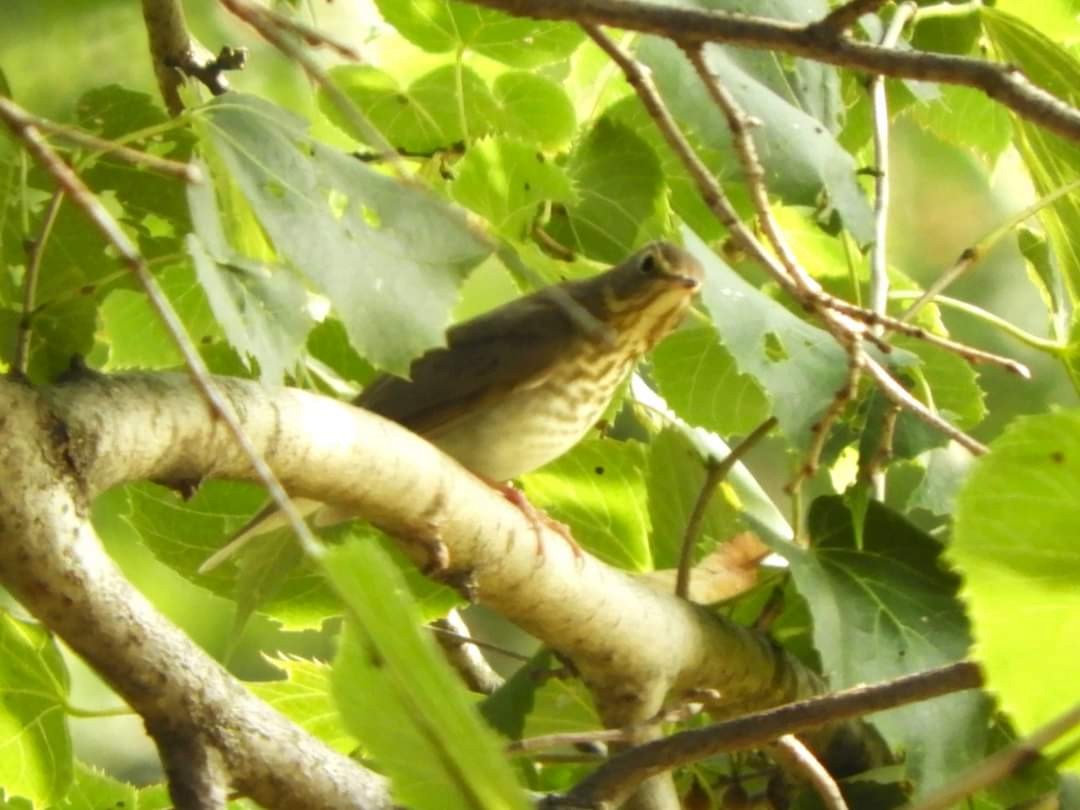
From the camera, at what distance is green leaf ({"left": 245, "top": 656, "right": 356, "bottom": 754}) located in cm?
128

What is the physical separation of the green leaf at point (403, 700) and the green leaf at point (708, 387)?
84cm

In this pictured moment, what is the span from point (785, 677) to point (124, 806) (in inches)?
19.4

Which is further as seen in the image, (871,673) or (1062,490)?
(871,673)

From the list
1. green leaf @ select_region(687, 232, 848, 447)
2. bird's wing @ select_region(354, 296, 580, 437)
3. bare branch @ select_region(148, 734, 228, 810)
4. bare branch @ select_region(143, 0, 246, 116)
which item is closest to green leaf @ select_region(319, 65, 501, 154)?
bare branch @ select_region(143, 0, 246, 116)

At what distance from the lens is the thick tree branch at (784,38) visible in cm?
57

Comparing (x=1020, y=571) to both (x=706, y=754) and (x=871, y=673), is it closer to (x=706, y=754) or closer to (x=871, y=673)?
(x=706, y=754)

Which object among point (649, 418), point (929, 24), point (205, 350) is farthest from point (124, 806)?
point (929, 24)

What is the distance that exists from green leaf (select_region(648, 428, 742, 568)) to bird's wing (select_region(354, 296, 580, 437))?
0.25m

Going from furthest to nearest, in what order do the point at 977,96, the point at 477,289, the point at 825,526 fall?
1. the point at 477,289
2. the point at 977,96
3. the point at 825,526

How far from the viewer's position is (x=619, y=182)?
4.12ft

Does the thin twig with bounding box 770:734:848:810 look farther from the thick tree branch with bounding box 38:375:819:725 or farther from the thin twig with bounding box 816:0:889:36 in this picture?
the thin twig with bounding box 816:0:889:36

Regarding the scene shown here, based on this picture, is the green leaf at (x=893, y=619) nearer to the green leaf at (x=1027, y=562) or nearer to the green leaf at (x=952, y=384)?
the green leaf at (x=952, y=384)

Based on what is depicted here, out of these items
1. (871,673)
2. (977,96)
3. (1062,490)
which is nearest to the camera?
(1062,490)

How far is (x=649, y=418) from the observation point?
1.51 m
